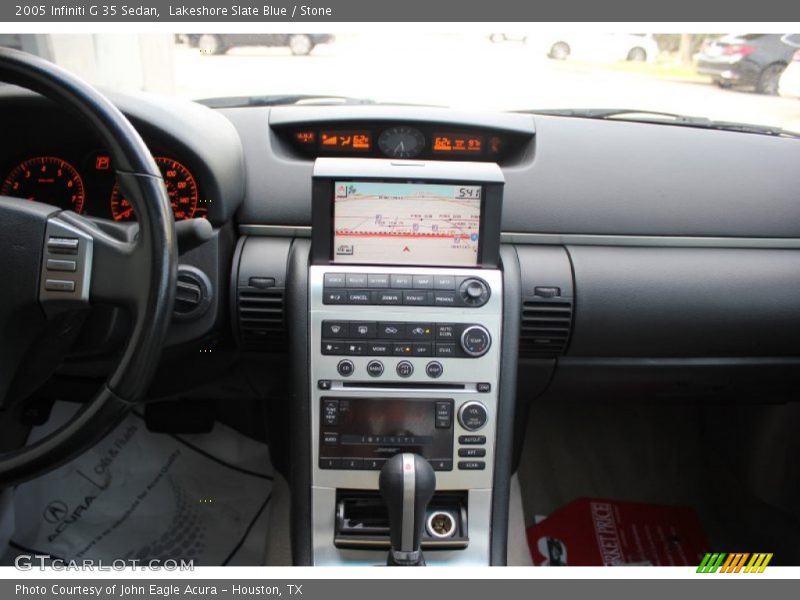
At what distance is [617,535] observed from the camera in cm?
198

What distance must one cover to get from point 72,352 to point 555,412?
151cm

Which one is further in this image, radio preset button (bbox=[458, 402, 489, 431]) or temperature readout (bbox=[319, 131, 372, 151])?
temperature readout (bbox=[319, 131, 372, 151])

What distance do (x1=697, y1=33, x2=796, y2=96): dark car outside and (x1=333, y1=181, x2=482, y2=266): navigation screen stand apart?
718 millimetres

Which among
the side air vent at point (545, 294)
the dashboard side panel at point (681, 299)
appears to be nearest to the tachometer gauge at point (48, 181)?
the side air vent at point (545, 294)

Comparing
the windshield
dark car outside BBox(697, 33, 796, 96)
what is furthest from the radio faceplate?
dark car outside BBox(697, 33, 796, 96)

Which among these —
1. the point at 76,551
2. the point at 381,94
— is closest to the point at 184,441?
the point at 76,551

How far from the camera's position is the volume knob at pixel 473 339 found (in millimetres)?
1344

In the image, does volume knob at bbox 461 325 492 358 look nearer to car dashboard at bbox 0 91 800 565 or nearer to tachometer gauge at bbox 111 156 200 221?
car dashboard at bbox 0 91 800 565

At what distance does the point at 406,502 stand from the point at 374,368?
0.89ft

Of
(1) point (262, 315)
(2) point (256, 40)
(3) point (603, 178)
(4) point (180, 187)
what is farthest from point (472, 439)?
(2) point (256, 40)

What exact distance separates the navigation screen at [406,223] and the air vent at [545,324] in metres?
0.21

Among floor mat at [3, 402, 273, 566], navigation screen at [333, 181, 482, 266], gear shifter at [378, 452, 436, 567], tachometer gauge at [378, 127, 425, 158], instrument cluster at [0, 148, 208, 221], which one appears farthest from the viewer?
floor mat at [3, 402, 273, 566]

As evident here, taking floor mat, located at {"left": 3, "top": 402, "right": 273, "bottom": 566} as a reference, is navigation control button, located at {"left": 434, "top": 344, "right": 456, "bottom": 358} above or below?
above

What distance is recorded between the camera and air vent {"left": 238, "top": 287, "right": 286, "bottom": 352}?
56.9 inches
